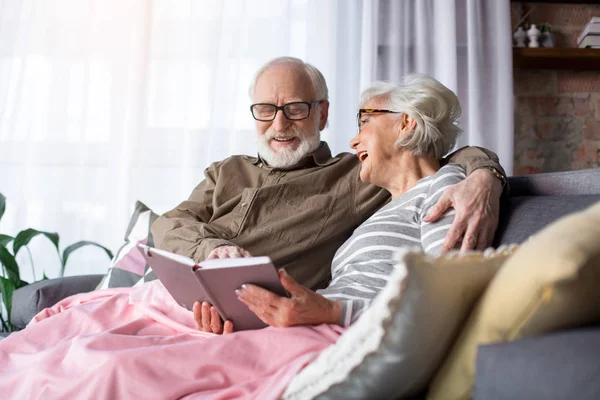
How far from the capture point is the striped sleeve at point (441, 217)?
1420mm

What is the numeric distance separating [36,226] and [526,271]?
2.88 metres

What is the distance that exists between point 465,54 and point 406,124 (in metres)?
1.64

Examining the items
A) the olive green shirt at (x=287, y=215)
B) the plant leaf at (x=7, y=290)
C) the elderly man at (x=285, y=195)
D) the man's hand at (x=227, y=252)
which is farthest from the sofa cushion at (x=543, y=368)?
the plant leaf at (x=7, y=290)

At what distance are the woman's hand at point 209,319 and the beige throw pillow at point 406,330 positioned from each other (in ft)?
1.67

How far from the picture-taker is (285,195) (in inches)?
77.9

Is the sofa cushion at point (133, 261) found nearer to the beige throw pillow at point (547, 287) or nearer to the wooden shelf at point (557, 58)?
the beige throw pillow at point (547, 287)

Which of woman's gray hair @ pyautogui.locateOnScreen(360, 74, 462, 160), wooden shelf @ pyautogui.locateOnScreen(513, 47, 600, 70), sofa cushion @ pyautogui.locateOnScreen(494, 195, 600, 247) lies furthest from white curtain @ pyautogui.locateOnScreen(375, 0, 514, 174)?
sofa cushion @ pyautogui.locateOnScreen(494, 195, 600, 247)

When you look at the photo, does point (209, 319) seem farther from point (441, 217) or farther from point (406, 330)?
point (406, 330)

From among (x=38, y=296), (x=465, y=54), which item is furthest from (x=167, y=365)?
(x=465, y=54)

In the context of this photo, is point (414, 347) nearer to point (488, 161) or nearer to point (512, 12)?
point (488, 161)

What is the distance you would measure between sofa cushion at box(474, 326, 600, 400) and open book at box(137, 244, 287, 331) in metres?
0.51

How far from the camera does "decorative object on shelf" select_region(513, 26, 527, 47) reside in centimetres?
321

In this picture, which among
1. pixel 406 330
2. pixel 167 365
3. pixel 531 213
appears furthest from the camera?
pixel 531 213

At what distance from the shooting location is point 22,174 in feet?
10.2
